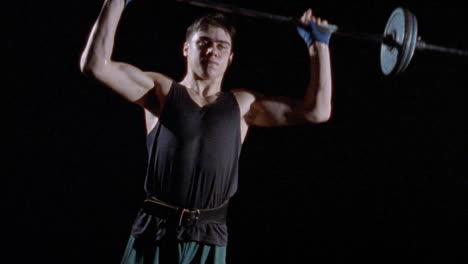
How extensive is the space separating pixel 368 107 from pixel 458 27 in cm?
70

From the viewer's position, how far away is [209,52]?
1.28 m

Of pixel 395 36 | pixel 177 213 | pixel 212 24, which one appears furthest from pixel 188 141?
pixel 395 36

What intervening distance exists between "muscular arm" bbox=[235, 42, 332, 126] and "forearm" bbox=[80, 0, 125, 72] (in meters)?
0.46

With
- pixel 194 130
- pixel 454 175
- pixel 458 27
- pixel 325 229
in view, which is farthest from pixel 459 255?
pixel 194 130

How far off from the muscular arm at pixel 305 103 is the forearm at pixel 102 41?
464 mm

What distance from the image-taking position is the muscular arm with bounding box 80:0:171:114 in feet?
3.52

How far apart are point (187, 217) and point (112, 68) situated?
52 centimetres

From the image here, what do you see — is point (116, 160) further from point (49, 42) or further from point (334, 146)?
point (334, 146)

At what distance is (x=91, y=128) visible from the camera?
1.87 meters

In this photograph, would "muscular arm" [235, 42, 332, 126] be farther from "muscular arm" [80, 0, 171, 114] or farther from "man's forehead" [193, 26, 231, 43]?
"muscular arm" [80, 0, 171, 114]

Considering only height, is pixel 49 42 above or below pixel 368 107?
above

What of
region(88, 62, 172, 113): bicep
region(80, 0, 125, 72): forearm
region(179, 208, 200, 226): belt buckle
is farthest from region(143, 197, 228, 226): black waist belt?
region(80, 0, 125, 72): forearm

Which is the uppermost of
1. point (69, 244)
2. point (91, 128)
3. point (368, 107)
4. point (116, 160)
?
point (368, 107)

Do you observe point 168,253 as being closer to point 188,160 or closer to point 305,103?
point 188,160
